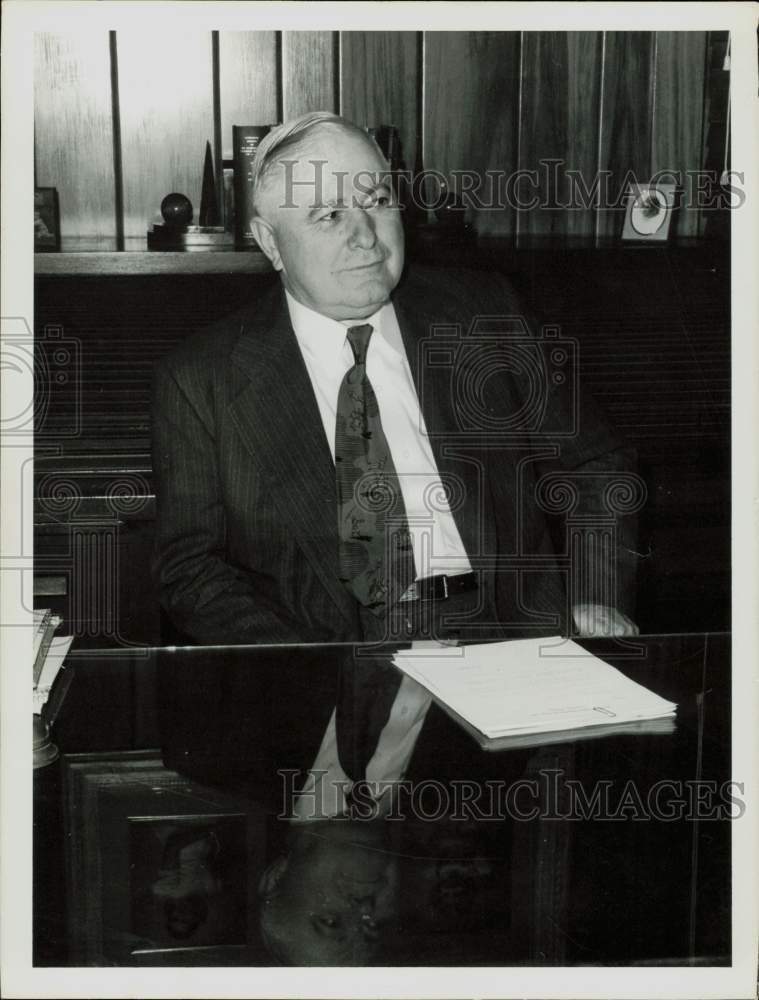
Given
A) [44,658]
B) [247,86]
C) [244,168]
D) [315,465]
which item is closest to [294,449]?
[315,465]

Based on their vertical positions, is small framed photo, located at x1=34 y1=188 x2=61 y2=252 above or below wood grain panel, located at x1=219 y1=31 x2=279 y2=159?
below

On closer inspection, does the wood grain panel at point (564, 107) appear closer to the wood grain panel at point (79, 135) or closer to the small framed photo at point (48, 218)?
the wood grain panel at point (79, 135)

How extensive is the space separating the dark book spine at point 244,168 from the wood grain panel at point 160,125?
2.6 inches

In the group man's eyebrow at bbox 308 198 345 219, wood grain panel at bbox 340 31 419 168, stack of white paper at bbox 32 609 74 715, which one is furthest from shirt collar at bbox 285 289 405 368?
stack of white paper at bbox 32 609 74 715

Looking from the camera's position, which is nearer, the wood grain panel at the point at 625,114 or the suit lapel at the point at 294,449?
the suit lapel at the point at 294,449

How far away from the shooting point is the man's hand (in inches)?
71.9

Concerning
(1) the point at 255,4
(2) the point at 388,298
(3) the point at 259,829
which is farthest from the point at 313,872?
(2) the point at 388,298

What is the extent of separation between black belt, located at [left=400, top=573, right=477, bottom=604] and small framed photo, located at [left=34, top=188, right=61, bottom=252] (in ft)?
3.74

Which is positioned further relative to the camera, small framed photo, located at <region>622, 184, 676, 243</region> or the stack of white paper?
small framed photo, located at <region>622, 184, 676, 243</region>

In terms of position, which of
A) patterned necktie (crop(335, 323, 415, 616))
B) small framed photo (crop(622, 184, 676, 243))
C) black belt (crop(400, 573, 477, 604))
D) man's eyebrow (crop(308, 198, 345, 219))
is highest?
small framed photo (crop(622, 184, 676, 243))

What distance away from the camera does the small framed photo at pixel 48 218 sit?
2256 millimetres

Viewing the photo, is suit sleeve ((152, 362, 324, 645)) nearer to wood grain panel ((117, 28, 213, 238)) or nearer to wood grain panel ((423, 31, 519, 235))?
wood grain panel ((117, 28, 213, 238))

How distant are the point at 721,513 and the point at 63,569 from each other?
4.55 ft

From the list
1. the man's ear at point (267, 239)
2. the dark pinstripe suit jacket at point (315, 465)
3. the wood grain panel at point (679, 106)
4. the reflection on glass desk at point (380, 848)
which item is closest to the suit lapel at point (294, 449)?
the dark pinstripe suit jacket at point (315, 465)
